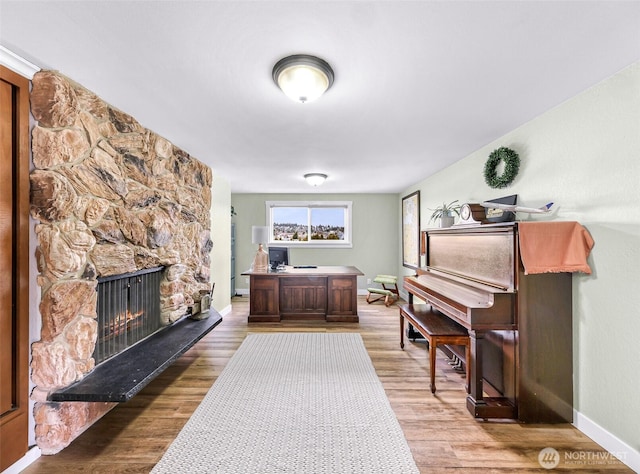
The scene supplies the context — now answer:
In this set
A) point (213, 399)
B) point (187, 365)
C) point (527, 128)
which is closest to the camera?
point (213, 399)

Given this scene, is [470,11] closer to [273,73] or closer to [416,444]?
[273,73]

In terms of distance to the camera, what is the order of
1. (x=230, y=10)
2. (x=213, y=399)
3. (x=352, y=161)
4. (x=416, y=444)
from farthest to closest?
(x=352, y=161), (x=213, y=399), (x=416, y=444), (x=230, y=10)

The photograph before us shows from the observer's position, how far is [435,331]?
2389 mm

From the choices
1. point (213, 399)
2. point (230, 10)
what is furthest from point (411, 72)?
point (213, 399)

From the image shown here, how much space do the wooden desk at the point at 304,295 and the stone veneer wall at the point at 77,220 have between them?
1951 mm

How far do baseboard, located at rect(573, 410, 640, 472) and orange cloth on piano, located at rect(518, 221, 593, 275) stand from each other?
1.00m

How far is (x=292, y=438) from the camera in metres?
1.81

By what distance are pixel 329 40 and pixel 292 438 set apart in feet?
7.65

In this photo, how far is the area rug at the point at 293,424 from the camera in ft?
5.31

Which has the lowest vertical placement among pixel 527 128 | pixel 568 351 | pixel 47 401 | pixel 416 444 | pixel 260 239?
pixel 416 444

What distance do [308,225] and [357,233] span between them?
1156mm

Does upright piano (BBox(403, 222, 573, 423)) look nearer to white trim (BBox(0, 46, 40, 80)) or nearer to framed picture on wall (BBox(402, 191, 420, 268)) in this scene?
framed picture on wall (BBox(402, 191, 420, 268))

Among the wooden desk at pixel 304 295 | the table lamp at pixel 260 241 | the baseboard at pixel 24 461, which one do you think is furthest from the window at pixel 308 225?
the baseboard at pixel 24 461

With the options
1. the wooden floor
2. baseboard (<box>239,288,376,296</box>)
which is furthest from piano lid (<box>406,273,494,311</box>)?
baseboard (<box>239,288,376,296</box>)
